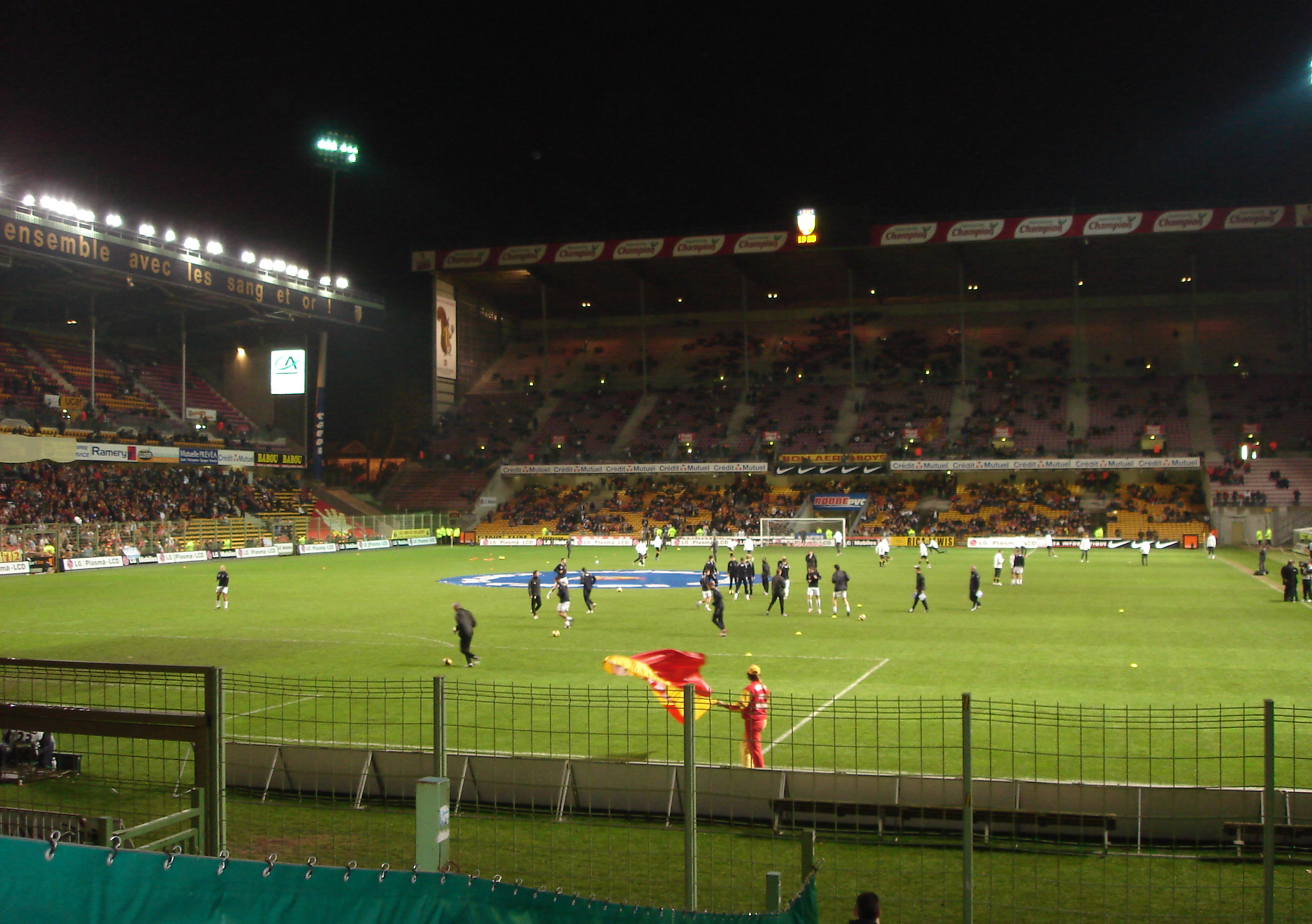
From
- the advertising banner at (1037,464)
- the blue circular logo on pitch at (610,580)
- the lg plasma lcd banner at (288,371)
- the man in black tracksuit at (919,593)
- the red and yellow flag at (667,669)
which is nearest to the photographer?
the red and yellow flag at (667,669)

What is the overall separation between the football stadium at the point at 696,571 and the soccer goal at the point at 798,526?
276 millimetres

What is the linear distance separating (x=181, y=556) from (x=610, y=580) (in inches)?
961

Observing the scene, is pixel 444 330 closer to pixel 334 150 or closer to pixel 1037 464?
pixel 334 150

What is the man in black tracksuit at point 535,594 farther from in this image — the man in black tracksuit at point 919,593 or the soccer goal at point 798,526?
the soccer goal at point 798,526

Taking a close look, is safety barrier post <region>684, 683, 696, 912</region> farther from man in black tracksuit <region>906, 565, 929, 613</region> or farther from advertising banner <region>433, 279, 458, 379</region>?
advertising banner <region>433, 279, 458, 379</region>

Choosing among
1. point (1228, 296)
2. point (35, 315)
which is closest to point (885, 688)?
point (35, 315)

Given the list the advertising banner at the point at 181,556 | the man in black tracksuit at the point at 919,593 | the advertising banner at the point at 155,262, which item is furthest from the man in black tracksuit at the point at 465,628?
the advertising banner at the point at 155,262

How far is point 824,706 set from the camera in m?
16.4

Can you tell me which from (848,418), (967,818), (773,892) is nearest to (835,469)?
(848,418)

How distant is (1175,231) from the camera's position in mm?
62094

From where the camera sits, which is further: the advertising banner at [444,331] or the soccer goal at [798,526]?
the advertising banner at [444,331]

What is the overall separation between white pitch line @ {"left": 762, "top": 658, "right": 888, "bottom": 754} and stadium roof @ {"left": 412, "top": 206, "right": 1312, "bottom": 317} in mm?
51875

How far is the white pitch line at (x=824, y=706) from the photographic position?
44.3ft

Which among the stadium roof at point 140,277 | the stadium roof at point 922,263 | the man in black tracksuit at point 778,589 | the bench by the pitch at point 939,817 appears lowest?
the bench by the pitch at point 939,817
